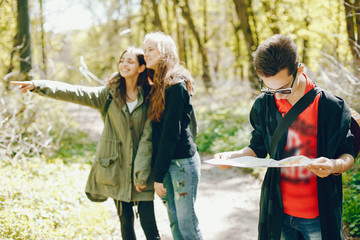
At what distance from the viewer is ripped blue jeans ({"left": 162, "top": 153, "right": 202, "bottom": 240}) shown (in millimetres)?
2729

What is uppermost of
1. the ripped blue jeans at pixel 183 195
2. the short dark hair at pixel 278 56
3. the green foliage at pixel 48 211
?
the short dark hair at pixel 278 56

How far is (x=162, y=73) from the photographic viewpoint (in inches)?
113

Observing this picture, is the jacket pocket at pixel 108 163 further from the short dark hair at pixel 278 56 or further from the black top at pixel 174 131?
the short dark hair at pixel 278 56

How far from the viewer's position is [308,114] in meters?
2.00

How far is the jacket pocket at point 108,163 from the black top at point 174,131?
1.48ft


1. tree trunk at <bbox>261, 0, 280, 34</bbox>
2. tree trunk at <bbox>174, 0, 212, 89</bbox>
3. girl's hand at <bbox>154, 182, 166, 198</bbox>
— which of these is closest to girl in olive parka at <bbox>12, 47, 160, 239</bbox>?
girl's hand at <bbox>154, 182, 166, 198</bbox>

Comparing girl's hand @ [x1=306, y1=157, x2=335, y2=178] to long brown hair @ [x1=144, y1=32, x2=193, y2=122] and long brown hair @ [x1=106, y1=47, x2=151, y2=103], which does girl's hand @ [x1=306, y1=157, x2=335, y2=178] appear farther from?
long brown hair @ [x1=106, y1=47, x2=151, y2=103]

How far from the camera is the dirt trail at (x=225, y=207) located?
4.51m

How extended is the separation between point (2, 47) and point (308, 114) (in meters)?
6.90

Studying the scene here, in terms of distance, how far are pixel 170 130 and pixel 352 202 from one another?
286 cm

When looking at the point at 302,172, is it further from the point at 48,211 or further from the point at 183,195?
the point at 48,211

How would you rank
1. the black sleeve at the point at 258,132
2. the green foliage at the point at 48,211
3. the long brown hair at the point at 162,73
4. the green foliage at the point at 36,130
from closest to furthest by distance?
the black sleeve at the point at 258,132
the long brown hair at the point at 162,73
the green foliage at the point at 48,211
the green foliage at the point at 36,130

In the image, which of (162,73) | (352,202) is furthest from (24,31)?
(352,202)

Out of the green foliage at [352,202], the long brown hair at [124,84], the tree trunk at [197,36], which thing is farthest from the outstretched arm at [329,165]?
the tree trunk at [197,36]
